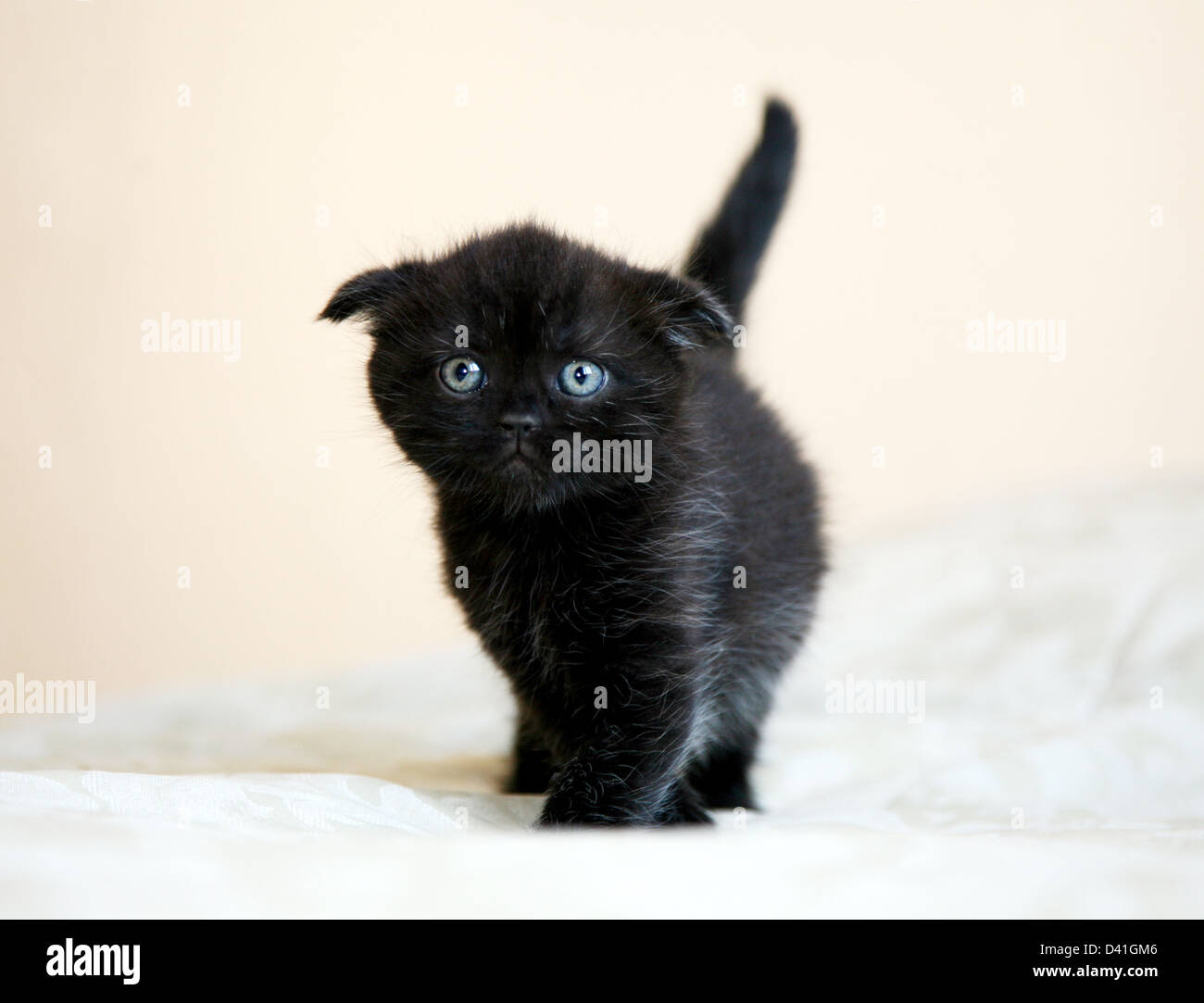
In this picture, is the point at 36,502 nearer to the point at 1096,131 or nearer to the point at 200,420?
the point at 200,420

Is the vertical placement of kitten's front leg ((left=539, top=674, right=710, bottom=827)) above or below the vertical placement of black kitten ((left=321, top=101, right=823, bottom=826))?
below

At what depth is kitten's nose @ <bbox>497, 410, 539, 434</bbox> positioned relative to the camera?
1.51 m

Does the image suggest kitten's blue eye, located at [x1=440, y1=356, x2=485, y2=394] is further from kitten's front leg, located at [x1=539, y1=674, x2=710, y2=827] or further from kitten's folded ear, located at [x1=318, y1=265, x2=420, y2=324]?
kitten's front leg, located at [x1=539, y1=674, x2=710, y2=827]

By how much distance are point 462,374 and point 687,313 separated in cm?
35

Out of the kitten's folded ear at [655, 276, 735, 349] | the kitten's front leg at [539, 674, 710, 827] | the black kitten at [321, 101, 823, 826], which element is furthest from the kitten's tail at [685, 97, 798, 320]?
the kitten's front leg at [539, 674, 710, 827]

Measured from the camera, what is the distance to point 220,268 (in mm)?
3785

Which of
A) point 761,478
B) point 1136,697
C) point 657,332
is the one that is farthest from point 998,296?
point 657,332

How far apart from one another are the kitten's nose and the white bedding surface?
0.52m

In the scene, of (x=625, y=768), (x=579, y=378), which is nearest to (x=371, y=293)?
(x=579, y=378)

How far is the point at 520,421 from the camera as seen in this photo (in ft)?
4.95

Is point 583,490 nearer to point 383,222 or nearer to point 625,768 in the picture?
point 625,768

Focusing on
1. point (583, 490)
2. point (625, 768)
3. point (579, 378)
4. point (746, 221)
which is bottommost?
point (625, 768)

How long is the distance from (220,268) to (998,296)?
270 cm

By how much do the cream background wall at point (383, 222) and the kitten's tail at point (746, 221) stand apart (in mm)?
960
